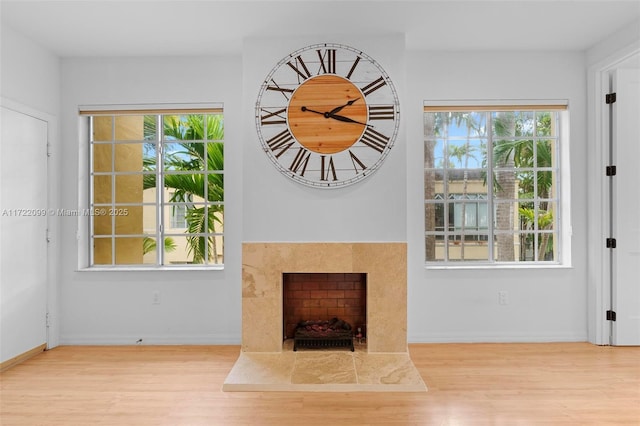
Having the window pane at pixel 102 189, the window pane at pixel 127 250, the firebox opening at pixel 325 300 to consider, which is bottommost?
the firebox opening at pixel 325 300

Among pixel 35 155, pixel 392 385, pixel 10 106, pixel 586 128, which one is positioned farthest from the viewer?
pixel 586 128

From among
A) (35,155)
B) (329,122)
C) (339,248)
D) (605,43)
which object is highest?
(605,43)

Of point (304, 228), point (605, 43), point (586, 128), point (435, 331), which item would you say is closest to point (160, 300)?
point (304, 228)

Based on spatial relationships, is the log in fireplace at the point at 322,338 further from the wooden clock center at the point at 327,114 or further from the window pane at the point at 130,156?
the window pane at the point at 130,156

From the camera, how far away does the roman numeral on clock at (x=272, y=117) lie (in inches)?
126

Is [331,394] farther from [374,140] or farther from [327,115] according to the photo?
[327,115]

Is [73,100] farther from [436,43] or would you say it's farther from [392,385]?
[392,385]

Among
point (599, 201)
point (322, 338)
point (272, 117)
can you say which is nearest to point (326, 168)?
point (272, 117)


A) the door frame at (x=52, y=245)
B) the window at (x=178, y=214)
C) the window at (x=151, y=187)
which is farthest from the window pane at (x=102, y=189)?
the window at (x=178, y=214)

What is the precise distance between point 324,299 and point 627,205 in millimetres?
2778

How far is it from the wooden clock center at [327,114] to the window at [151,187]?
0.98 metres

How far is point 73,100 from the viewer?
3646mm

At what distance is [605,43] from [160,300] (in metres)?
4.56

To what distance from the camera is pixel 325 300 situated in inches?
135
